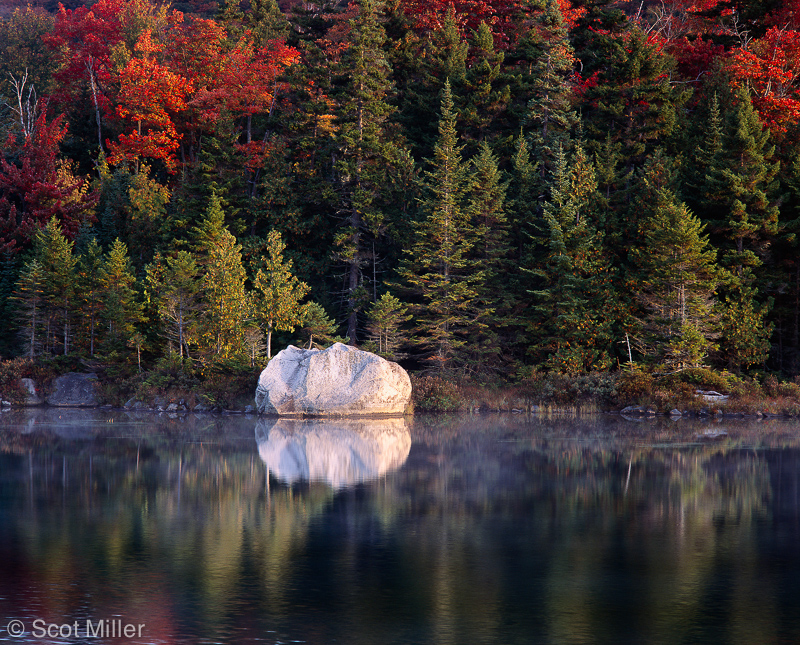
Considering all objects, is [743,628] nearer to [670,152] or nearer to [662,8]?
[670,152]

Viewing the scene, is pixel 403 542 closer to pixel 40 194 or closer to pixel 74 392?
pixel 74 392

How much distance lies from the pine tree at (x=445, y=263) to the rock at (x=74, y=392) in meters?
16.6

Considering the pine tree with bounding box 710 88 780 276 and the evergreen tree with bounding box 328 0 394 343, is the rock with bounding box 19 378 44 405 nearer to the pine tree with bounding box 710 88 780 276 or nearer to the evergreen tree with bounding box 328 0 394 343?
the evergreen tree with bounding box 328 0 394 343

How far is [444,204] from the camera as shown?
41.7 m

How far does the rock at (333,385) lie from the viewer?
36.6 meters

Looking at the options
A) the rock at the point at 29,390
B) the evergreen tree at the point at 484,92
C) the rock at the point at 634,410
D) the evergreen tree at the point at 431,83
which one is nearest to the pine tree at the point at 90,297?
the rock at the point at 29,390

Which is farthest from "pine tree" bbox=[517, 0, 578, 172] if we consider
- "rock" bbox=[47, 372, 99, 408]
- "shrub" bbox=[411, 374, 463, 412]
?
"rock" bbox=[47, 372, 99, 408]

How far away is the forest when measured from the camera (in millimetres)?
39500

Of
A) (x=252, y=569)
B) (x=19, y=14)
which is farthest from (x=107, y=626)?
(x=19, y=14)

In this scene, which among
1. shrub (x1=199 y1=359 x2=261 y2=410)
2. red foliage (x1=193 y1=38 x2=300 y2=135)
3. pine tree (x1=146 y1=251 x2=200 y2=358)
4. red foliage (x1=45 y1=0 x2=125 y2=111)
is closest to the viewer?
shrub (x1=199 y1=359 x2=261 y2=410)

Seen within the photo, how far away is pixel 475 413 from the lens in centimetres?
3812

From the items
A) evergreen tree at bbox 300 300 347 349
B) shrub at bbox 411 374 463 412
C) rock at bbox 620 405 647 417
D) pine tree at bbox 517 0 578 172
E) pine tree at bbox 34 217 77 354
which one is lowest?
rock at bbox 620 405 647 417

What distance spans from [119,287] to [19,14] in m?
44.2

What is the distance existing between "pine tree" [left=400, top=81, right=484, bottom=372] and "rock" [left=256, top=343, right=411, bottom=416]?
4.78m
